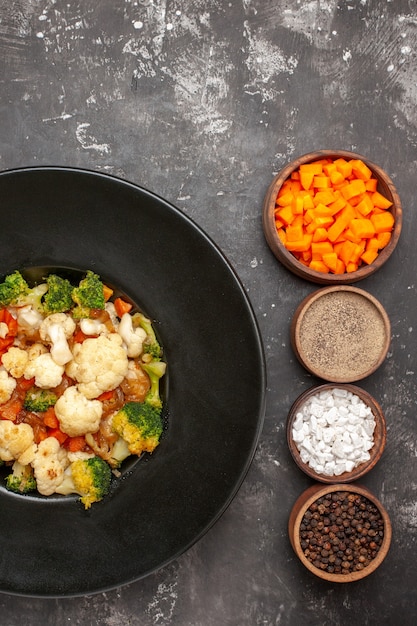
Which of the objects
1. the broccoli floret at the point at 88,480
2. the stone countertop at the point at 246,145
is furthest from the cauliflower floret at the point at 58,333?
the stone countertop at the point at 246,145

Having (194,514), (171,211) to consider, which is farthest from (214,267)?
(194,514)

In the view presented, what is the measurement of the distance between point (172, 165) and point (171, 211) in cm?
54

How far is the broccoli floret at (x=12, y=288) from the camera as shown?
2.56 m

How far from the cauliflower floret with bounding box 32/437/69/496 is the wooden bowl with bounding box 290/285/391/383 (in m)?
1.20

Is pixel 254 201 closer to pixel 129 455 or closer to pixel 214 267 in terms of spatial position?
pixel 214 267

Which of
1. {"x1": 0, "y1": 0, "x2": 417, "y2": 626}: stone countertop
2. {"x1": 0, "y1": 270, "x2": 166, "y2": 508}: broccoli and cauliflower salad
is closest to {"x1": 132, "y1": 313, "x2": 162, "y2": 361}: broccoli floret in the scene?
{"x1": 0, "y1": 270, "x2": 166, "y2": 508}: broccoli and cauliflower salad

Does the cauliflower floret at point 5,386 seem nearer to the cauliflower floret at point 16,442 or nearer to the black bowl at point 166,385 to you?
the cauliflower floret at point 16,442

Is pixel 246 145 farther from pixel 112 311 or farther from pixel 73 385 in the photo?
pixel 73 385

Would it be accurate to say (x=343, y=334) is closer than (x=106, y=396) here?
No

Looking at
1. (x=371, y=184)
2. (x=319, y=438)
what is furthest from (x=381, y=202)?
(x=319, y=438)

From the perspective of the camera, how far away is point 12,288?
2.57 m

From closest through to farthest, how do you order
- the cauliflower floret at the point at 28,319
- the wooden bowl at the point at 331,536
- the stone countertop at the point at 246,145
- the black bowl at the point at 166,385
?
the black bowl at the point at 166,385, the cauliflower floret at the point at 28,319, the wooden bowl at the point at 331,536, the stone countertop at the point at 246,145

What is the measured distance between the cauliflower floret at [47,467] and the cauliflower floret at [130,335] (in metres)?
0.54

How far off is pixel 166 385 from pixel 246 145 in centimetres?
126
